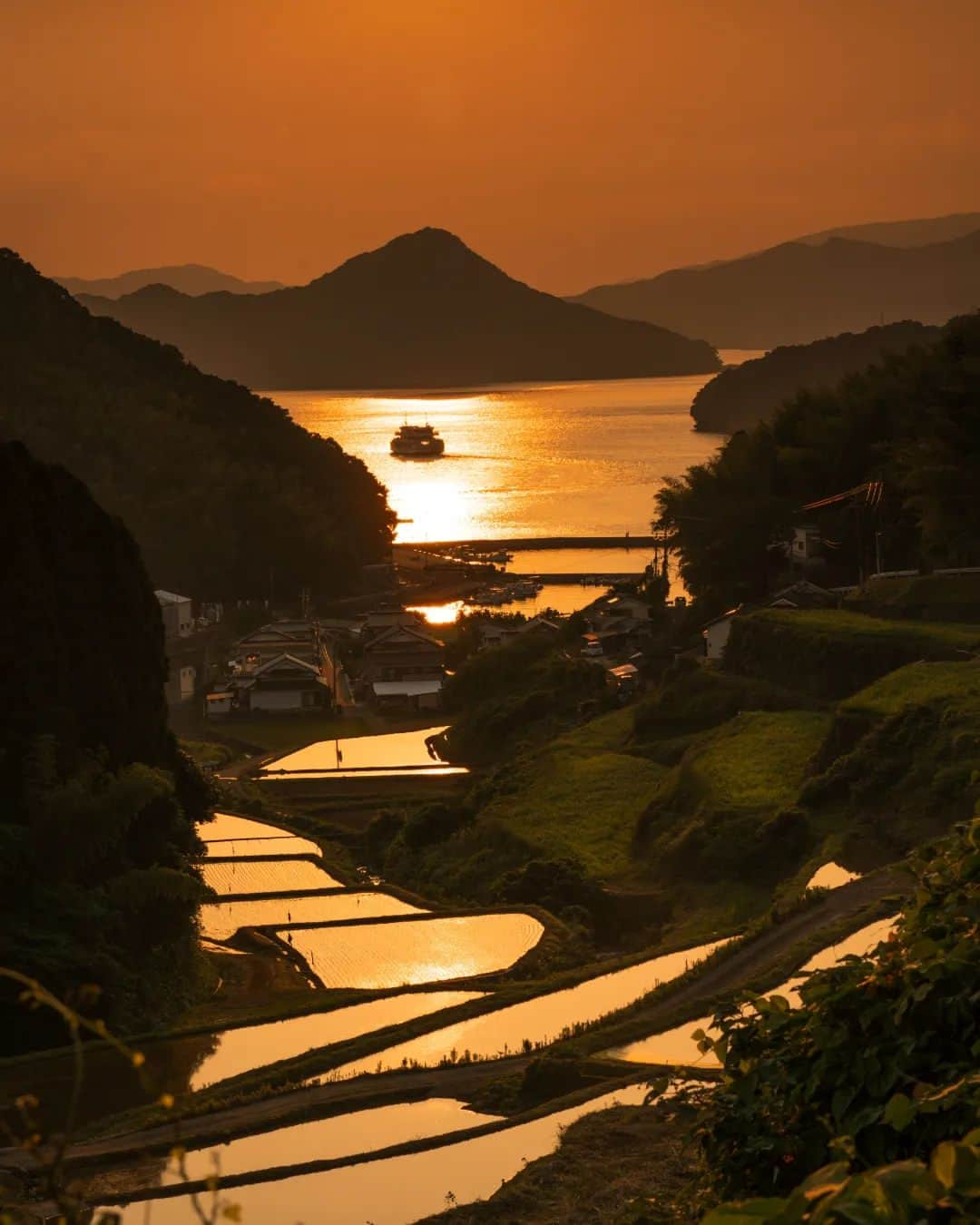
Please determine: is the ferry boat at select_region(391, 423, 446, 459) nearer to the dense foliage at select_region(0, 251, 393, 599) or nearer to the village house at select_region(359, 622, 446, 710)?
the dense foliage at select_region(0, 251, 393, 599)

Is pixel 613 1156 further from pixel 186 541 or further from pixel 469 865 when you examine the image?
pixel 186 541

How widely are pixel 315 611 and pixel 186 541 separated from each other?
4393mm

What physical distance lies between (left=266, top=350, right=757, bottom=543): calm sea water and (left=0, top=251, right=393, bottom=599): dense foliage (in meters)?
11.1

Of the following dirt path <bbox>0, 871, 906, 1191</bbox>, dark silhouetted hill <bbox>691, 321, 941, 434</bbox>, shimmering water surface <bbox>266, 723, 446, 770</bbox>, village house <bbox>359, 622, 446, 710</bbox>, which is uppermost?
dark silhouetted hill <bbox>691, 321, 941, 434</bbox>

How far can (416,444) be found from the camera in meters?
120

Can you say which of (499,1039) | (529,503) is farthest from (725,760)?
(529,503)

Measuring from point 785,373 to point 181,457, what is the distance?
204 ft

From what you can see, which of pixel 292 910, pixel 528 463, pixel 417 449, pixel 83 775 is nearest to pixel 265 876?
pixel 292 910

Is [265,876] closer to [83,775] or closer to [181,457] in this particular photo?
[83,775]

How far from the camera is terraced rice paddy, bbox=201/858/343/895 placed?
19531 millimetres

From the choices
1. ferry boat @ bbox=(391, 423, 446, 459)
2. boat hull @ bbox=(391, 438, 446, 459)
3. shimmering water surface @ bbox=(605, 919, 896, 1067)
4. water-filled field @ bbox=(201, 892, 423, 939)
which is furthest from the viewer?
ferry boat @ bbox=(391, 423, 446, 459)

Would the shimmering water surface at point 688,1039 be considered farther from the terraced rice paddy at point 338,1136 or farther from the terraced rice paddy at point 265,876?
the terraced rice paddy at point 265,876

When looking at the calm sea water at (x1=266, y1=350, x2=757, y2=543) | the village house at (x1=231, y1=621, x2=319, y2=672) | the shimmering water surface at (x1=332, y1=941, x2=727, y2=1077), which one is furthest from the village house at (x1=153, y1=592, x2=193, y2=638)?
the shimmering water surface at (x1=332, y1=941, x2=727, y2=1077)

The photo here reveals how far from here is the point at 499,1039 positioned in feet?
41.6
